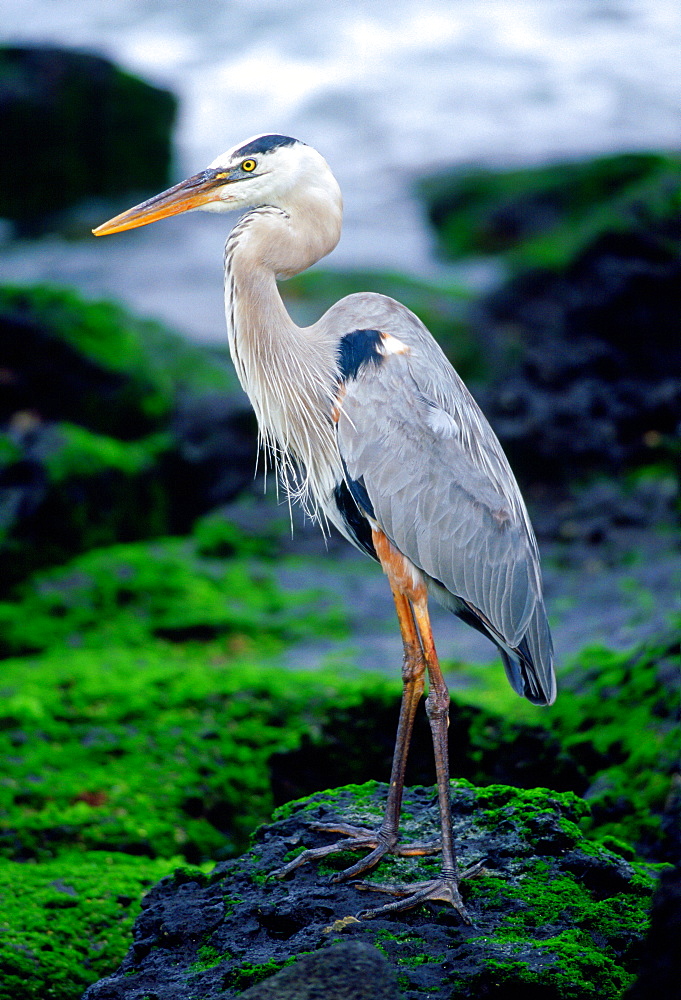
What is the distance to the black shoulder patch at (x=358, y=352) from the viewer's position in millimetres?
4035

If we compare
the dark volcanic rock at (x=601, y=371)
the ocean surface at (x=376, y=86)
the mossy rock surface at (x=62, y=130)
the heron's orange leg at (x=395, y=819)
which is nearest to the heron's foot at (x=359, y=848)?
the heron's orange leg at (x=395, y=819)

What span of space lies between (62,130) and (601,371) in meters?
12.2

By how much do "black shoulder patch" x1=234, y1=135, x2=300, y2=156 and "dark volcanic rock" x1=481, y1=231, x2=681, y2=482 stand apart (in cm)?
513

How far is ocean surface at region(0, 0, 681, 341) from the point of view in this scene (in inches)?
690

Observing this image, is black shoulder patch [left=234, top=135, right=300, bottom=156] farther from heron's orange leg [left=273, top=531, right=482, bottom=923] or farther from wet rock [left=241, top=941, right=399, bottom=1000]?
wet rock [left=241, top=941, right=399, bottom=1000]

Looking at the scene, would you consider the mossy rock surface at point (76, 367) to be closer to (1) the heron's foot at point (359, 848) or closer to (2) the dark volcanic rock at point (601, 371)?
(2) the dark volcanic rock at point (601, 371)

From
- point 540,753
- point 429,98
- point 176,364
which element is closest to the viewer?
point 540,753

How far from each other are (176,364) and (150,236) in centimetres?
865

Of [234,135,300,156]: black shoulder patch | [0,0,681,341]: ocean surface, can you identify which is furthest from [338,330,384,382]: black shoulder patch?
[0,0,681,341]: ocean surface

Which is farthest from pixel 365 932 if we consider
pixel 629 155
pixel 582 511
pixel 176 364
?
pixel 629 155

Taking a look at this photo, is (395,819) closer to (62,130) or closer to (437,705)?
(437,705)

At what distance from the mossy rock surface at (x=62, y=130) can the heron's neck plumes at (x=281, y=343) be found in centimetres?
1466

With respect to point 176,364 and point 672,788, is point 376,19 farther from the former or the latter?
point 672,788

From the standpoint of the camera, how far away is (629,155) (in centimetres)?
1509
